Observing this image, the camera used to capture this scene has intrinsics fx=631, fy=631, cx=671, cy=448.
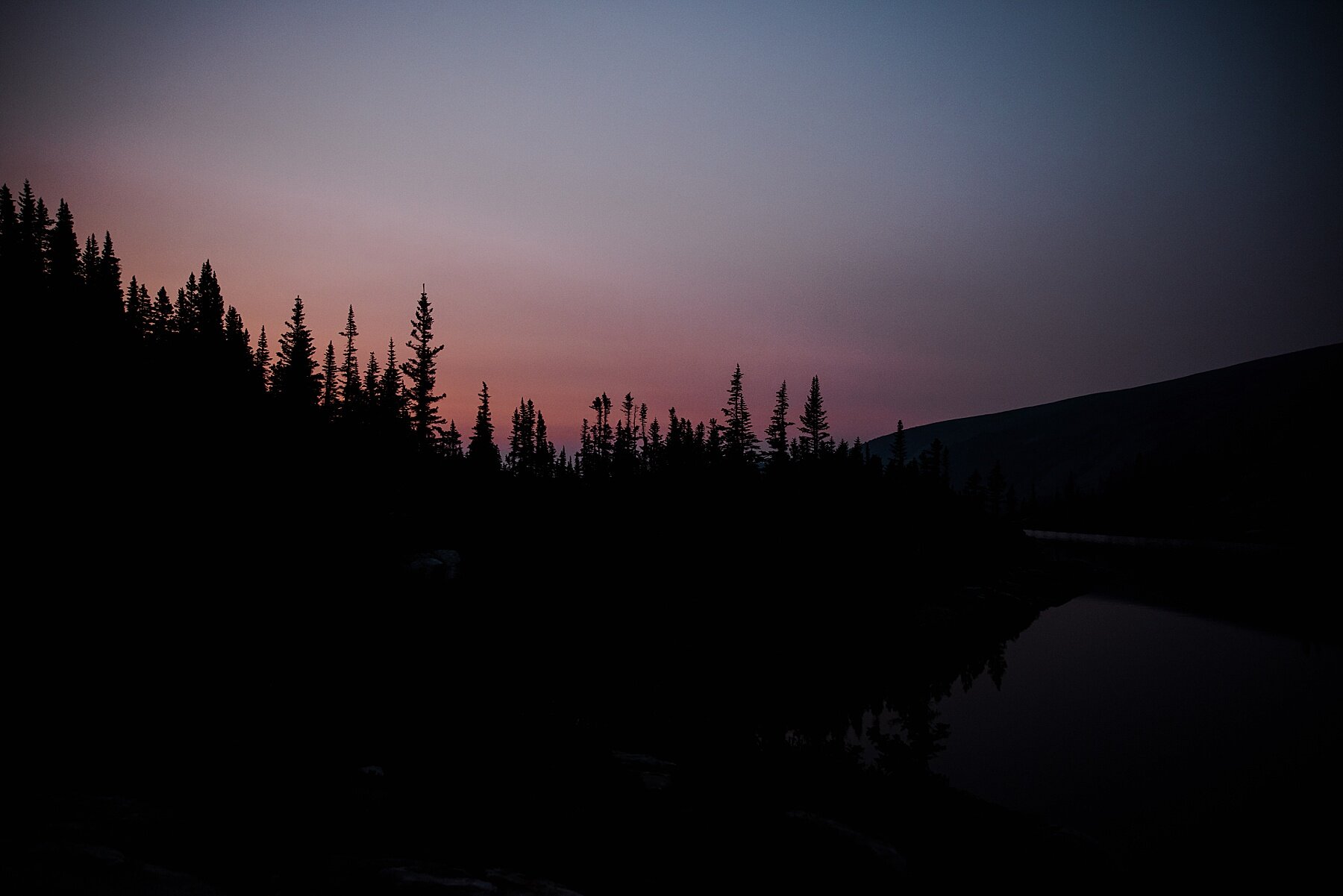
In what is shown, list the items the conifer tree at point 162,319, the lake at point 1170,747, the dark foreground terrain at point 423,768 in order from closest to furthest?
1. the dark foreground terrain at point 423,768
2. the lake at point 1170,747
3. the conifer tree at point 162,319

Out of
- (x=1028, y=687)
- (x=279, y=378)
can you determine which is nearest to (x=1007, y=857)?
(x=1028, y=687)

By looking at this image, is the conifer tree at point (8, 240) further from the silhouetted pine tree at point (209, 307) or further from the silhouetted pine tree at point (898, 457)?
the silhouetted pine tree at point (898, 457)

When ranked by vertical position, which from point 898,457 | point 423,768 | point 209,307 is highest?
point 209,307

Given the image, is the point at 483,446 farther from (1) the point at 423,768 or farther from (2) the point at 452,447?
(1) the point at 423,768

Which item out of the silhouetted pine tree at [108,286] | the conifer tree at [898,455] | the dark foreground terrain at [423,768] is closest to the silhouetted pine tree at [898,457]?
the conifer tree at [898,455]

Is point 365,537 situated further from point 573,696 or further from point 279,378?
point 279,378

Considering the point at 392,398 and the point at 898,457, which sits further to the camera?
the point at 898,457

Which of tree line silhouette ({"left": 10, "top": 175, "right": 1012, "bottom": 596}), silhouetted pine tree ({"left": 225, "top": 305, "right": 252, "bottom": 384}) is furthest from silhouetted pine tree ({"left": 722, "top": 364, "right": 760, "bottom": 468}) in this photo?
silhouetted pine tree ({"left": 225, "top": 305, "right": 252, "bottom": 384})

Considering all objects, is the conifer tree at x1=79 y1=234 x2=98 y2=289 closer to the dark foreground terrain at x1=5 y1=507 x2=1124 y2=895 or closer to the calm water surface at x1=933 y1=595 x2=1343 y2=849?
the dark foreground terrain at x1=5 y1=507 x2=1124 y2=895

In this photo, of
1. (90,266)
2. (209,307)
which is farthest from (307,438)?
(90,266)

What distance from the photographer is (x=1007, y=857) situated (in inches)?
Answer: 599

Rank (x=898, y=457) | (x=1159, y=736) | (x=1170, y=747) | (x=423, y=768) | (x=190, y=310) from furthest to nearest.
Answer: (x=898, y=457) → (x=190, y=310) → (x=1159, y=736) → (x=1170, y=747) → (x=423, y=768)

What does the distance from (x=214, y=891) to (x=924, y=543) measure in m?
77.5

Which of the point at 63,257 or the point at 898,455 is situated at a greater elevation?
the point at 63,257
